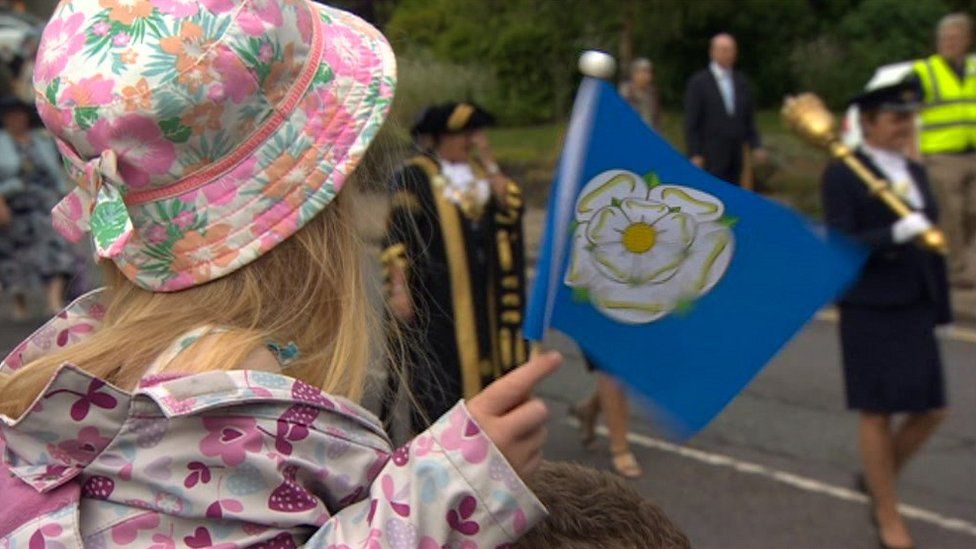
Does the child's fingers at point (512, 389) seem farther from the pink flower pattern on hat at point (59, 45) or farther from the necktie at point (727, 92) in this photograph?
the necktie at point (727, 92)

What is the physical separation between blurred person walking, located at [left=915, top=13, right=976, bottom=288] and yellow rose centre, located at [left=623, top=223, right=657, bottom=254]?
8992mm

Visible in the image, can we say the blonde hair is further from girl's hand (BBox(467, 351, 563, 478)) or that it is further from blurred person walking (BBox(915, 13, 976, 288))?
blurred person walking (BBox(915, 13, 976, 288))

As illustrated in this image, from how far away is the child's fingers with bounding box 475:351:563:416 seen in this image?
53.9 inches

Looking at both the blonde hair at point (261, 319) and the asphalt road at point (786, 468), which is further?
the asphalt road at point (786, 468)

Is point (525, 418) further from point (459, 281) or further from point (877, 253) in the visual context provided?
point (459, 281)

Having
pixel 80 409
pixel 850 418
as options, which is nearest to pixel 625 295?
pixel 80 409

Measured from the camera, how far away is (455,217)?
17.7 feet

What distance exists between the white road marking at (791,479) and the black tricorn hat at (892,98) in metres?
1.62

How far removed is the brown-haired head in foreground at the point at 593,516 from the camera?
1534 mm

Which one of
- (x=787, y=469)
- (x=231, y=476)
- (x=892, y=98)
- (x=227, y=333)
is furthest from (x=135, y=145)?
(x=787, y=469)

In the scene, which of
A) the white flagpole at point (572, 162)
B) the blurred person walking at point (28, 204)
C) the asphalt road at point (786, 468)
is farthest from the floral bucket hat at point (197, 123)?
the blurred person walking at point (28, 204)

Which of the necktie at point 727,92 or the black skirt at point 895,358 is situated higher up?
the black skirt at point 895,358

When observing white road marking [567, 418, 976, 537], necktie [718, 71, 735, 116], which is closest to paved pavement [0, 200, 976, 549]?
white road marking [567, 418, 976, 537]

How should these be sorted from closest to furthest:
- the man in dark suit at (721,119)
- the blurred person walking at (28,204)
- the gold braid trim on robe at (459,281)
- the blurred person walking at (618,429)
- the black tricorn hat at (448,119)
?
the gold braid trim on robe at (459,281) → the black tricorn hat at (448,119) → the blurred person walking at (618,429) → the blurred person walking at (28,204) → the man in dark suit at (721,119)
